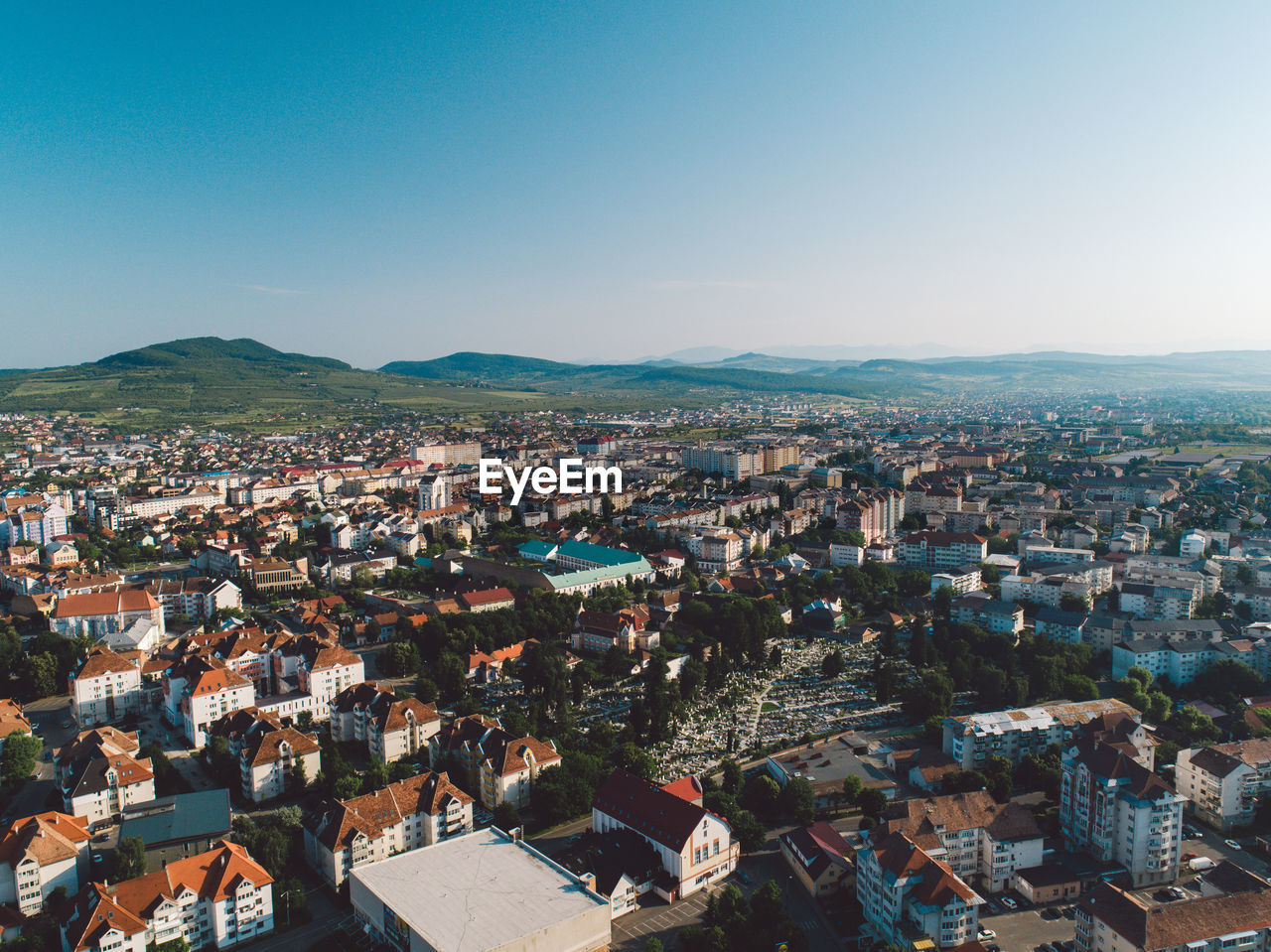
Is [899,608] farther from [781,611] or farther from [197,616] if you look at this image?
[197,616]

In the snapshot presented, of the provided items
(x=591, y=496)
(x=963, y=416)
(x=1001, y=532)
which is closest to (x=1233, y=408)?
(x=963, y=416)

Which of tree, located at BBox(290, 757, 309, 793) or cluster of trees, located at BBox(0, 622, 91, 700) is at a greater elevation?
cluster of trees, located at BBox(0, 622, 91, 700)

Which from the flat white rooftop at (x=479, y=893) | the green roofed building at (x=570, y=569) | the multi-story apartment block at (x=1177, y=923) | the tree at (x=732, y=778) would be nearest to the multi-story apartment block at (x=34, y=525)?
the green roofed building at (x=570, y=569)

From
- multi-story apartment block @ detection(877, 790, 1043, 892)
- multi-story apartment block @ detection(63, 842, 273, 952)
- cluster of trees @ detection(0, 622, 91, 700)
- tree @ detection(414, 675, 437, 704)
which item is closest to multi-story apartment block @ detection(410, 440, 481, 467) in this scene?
cluster of trees @ detection(0, 622, 91, 700)

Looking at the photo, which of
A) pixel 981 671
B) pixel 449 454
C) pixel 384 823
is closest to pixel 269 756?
pixel 384 823

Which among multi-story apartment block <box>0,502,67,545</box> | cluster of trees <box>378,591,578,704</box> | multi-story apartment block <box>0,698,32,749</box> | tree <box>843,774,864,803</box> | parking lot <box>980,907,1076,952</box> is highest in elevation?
multi-story apartment block <box>0,502,67,545</box>

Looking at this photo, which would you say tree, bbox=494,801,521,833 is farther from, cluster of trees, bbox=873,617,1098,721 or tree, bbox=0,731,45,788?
cluster of trees, bbox=873,617,1098,721
